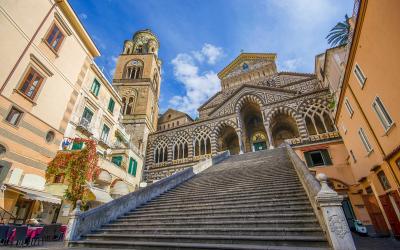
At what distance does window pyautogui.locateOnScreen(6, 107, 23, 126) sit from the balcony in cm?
434

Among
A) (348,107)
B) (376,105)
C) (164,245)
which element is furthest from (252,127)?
(164,245)

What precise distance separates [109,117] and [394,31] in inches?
767

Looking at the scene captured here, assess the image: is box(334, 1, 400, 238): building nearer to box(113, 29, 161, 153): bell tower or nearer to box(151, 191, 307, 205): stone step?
box(151, 191, 307, 205): stone step

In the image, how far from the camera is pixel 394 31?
6328 millimetres

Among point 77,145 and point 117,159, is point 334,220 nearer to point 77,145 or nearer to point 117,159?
point 77,145

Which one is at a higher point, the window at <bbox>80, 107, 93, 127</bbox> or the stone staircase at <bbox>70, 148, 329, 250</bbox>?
the window at <bbox>80, 107, 93, 127</bbox>

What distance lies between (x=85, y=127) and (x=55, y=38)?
6.21 metres

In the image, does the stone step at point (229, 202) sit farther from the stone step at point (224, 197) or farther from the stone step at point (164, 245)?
the stone step at point (164, 245)

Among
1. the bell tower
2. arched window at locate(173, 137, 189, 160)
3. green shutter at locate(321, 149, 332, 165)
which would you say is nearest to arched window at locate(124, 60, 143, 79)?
the bell tower

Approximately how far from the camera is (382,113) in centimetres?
834

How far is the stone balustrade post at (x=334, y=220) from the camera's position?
3.52 meters

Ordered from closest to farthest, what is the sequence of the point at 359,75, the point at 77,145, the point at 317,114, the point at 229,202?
the point at 229,202, the point at 359,75, the point at 77,145, the point at 317,114

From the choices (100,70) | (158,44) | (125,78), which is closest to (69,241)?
(100,70)

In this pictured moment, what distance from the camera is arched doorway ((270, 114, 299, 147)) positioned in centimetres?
2247
